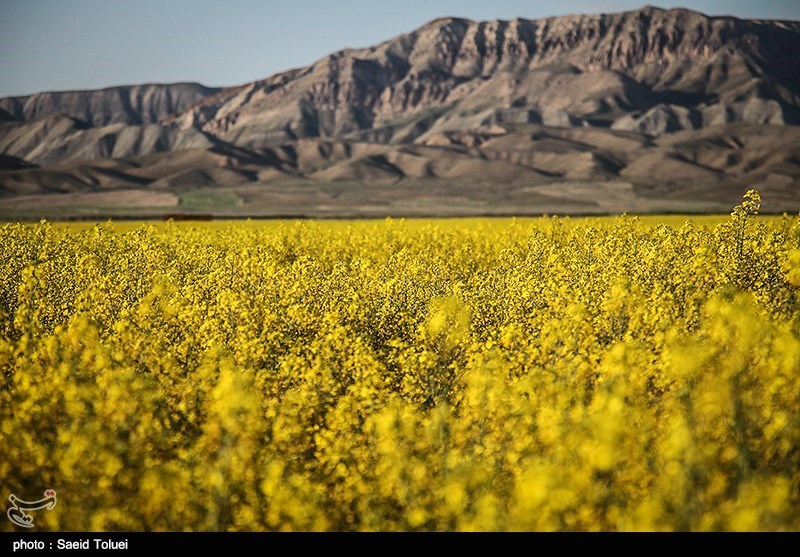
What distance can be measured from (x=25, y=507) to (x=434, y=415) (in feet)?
18.2

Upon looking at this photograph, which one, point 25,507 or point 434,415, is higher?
point 434,415

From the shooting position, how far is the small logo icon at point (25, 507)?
361 inches

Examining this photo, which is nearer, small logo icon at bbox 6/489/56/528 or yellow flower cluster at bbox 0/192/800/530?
yellow flower cluster at bbox 0/192/800/530

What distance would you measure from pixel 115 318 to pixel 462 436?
10.3 meters

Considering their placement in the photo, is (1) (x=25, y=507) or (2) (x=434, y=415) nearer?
(1) (x=25, y=507)

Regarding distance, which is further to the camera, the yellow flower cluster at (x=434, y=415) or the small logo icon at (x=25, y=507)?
the small logo icon at (x=25, y=507)

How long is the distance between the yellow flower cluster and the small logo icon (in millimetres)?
162

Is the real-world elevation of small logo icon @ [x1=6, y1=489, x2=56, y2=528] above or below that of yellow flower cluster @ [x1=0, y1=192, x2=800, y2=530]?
below

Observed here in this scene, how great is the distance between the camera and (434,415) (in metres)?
9.64

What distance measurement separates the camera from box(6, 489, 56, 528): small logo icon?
917 cm

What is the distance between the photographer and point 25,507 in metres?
9.31

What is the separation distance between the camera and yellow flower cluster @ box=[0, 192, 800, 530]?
25.4 ft

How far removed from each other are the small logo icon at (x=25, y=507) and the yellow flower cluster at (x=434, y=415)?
162mm
